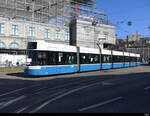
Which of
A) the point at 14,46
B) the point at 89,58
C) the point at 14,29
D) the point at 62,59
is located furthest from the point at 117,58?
the point at 14,29

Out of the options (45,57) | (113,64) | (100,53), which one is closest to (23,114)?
(45,57)

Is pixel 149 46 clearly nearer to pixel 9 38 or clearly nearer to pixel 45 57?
pixel 9 38

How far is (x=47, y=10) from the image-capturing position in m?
55.4

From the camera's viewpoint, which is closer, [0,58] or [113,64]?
[113,64]

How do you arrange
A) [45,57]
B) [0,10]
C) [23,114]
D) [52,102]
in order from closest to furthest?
[23,114] → [52,102] → [45,57] → [0,10]

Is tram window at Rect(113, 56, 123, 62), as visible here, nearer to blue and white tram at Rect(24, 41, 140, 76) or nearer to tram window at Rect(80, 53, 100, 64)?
blue and white tram at Rect(24, 41, 140, 76)

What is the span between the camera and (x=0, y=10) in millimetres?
47062

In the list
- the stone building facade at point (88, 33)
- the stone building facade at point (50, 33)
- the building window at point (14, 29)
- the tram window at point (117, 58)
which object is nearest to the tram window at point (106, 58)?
the tram window at point (117, 58)

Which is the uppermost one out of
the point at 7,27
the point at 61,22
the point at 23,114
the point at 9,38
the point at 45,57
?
the point at 61,22

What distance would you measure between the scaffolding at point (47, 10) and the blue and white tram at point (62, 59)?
28539mm

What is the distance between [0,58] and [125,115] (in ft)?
115

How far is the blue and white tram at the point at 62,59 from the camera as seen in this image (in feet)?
51.1

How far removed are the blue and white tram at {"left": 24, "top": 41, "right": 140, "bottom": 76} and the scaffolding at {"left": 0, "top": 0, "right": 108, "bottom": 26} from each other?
28.5 m

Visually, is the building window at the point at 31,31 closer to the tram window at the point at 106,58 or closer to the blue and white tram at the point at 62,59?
the blue and white tram at the point at 62,59
